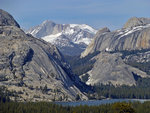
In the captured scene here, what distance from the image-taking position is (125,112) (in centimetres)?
18075

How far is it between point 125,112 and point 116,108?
9431mm

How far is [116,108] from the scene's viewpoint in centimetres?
18975
